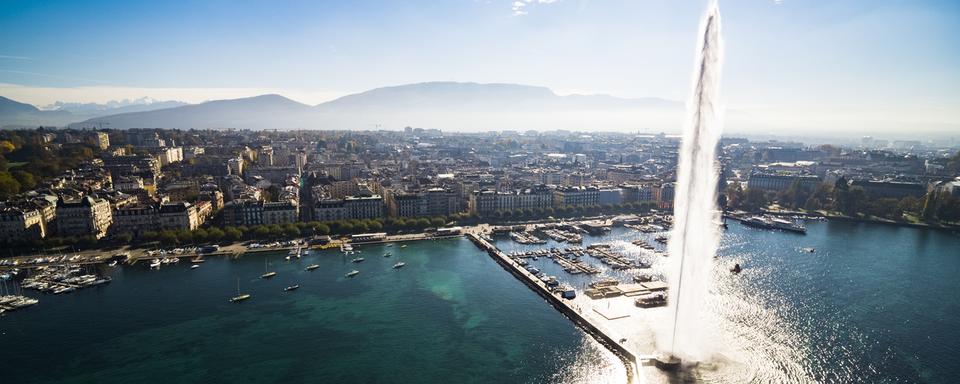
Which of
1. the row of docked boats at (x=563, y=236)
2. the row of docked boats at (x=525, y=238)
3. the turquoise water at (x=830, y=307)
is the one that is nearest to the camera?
the turquoise water at (x=830, y=307)

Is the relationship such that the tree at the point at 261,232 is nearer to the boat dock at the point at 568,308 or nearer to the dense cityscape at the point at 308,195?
the dense cityscape at the point at 308,195

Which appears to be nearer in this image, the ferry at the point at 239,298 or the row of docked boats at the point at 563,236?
the ferry at the point at 239,298

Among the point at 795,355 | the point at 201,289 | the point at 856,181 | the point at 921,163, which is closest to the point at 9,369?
the point at 201,289

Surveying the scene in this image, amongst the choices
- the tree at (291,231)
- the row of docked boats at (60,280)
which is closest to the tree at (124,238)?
the row of docked boats at (60,280)

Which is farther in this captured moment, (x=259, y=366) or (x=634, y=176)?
(x=634, y=176)

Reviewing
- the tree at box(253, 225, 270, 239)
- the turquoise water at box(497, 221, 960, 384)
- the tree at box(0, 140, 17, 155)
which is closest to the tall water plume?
the turquoise water at box(497, 221, 960, 384)

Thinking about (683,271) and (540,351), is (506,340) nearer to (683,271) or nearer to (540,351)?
(540,351)

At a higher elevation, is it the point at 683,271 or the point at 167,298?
the point at 683,271
